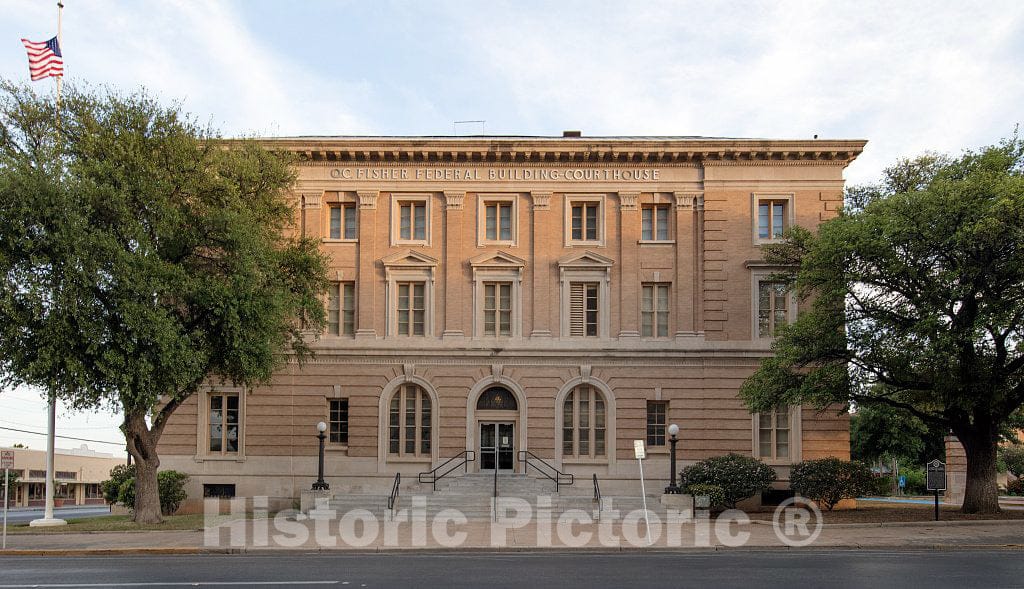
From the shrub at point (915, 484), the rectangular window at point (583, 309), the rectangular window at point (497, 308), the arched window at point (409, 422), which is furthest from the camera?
the shrub at point (915, 484)

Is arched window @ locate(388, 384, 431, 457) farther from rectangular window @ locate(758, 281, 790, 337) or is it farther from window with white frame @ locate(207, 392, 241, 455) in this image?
rectangular window @ locate(758, 281, 790, 337)

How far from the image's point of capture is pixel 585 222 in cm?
3588

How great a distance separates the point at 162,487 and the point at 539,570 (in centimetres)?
1968

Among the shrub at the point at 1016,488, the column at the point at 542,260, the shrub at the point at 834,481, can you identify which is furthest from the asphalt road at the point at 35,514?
the shrub at the point at 1016,488

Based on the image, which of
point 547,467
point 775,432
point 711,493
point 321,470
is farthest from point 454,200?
point 775,432

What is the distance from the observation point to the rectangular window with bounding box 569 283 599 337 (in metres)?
35.4

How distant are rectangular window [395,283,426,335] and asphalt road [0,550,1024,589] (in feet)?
51.2

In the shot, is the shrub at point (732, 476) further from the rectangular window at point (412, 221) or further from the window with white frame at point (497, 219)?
the rectangular window at point (412, 221)

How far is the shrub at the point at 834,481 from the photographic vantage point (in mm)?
31734

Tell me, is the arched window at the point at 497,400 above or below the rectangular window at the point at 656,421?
above

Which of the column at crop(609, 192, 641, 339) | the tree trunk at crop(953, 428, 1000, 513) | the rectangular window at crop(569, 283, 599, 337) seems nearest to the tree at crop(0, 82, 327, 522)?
the rectangular window at crop(569, 283, 599, 337)

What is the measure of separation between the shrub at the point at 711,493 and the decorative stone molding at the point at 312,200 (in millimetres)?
17375

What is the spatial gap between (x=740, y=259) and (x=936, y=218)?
9.49 meters

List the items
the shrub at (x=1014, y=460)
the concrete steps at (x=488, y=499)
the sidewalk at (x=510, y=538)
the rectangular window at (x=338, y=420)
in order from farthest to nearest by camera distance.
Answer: the shrub at (x=1014, y=460)
the rectangular window at (x=338, y=420)
the concrete steps at (x=488, y=499)
the sidewalk at (x=510, y=538)
